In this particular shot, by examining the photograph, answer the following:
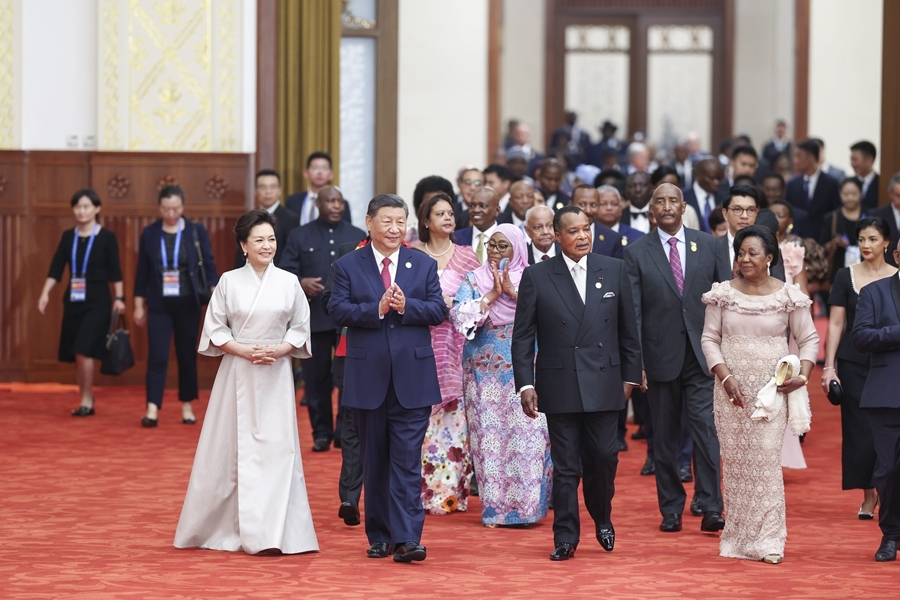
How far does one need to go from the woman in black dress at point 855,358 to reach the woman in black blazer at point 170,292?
471cm

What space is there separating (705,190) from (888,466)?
4323mm

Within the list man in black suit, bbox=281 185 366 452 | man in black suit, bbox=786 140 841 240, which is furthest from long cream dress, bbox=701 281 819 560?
man in black suit, bbox=786 140 841 240

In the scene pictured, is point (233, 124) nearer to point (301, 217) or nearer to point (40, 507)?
point (301, 217)

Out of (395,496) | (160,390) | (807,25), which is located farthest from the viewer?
(807,25)

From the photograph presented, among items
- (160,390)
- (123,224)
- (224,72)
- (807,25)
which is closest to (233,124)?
(224,72)

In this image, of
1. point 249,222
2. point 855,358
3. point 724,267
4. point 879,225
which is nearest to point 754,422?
point 724,267

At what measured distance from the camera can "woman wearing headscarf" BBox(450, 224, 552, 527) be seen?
21.9ft

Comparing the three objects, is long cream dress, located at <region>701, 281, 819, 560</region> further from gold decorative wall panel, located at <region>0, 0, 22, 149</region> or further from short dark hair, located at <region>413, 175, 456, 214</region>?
gold decorative wall panel, located at <region>0, 0, 22, 149</region>

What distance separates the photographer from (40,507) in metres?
7.02

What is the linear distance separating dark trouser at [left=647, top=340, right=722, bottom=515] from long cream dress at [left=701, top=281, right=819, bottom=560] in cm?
54

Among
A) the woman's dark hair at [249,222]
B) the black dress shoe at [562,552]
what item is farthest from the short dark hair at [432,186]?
the black dress shoe at [562,552]

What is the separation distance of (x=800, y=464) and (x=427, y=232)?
8.38 ft

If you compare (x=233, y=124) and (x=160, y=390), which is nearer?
(x=160, y=390)

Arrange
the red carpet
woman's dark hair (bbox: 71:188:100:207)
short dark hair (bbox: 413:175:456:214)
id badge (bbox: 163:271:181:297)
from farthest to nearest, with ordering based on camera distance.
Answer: woman's dark hair (bbox: 71:188:100:207)
id badge (bbox: 163:271:181:297)
short dark hair (bbox: 413:175:456:214)
the red carpet
